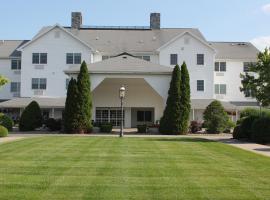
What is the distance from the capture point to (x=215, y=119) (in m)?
39.8

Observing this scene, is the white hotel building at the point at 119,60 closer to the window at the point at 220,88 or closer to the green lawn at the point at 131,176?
the window at the point at 220,88

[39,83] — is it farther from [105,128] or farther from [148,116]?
[105,128]

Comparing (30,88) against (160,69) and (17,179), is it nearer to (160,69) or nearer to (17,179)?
(160,69)

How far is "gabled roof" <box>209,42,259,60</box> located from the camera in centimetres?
5597

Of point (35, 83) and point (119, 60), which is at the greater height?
point (119, 60)

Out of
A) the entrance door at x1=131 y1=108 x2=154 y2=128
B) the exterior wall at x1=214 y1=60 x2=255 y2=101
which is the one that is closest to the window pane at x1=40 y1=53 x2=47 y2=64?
the entrance door at x1=131 y1=108 x2=154 y2=128

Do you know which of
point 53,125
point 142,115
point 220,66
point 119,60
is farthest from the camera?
point 220,66

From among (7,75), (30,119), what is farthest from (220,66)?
(7,75)

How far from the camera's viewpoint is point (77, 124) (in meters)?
37.0

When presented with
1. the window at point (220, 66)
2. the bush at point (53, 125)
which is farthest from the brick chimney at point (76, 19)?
the bush at point (53, 125)

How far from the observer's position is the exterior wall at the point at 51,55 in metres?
52.1

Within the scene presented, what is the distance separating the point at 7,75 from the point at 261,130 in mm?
37033

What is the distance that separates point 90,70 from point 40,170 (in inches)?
1059

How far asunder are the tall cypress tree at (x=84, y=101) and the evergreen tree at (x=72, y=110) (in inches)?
12.9
